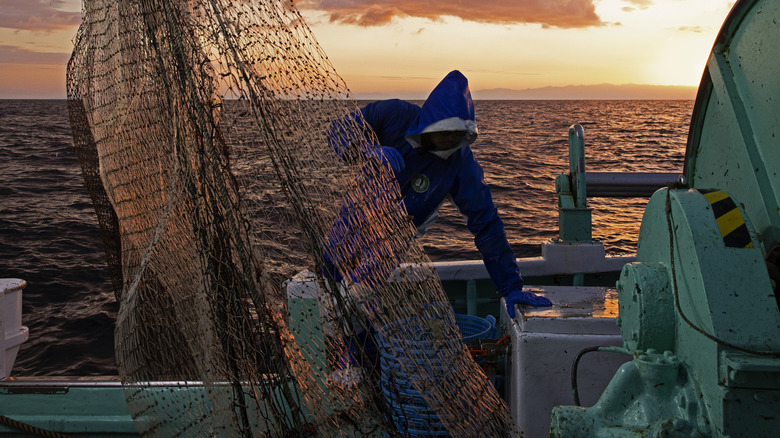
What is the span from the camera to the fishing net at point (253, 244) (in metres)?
1.82

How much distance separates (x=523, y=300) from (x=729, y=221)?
1431 millimetres

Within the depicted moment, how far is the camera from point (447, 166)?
11.5 ft

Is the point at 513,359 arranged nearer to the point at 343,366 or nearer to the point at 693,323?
the point at 343,366

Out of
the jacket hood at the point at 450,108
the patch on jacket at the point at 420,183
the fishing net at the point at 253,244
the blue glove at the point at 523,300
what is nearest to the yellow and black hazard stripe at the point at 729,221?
the fishing net at the point at 253,244

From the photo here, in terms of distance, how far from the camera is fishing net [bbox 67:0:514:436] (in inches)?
71.8

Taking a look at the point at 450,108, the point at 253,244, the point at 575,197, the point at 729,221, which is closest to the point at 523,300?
the point at 450,108

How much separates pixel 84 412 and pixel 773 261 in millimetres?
3386

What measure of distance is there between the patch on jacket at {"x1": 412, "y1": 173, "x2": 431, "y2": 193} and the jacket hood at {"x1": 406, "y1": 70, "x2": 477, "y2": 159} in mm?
400

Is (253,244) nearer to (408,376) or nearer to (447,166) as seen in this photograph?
(408,376)

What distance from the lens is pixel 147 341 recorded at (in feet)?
7.07

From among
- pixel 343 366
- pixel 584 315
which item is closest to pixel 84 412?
pixel 343 366

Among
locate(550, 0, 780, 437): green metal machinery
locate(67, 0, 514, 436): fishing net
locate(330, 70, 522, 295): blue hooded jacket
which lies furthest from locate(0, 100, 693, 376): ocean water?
locate(550, 0, 780, 437): green metal machinery

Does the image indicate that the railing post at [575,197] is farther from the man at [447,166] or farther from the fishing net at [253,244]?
the fishing net at [253,244]

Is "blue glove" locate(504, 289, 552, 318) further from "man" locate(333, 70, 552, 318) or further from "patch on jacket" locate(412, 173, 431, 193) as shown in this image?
"patch on jacket" locate(412, 173, 431, 193)
